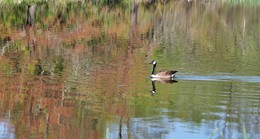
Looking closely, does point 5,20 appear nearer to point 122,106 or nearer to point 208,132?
point 122,106

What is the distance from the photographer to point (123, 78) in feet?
61.3

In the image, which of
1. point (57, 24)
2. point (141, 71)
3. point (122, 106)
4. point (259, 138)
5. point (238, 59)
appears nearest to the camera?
point (259, 138)

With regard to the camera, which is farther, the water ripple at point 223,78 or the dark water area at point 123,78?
the water ripple at point 223,78

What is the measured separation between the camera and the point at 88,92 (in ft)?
54.9

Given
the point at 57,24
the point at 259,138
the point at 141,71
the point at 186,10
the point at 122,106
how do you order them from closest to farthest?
Result: the point at 259,138
the point at 122,106
the point at 141,71
the point at 57,24
the point at 186,10

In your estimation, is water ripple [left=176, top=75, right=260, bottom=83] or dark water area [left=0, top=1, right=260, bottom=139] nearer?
dark water area [left=0, top=1, right=260, bottom=139]

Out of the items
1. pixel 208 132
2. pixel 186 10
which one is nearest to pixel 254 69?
pixel 208 132

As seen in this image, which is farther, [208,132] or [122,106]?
→ [122,106]

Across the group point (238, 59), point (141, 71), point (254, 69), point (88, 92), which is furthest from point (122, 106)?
point (238, 59)

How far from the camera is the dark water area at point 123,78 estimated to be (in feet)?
44.0

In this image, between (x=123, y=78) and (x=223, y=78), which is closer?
(x=123, y=78)

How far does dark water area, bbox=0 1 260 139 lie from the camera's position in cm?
1341

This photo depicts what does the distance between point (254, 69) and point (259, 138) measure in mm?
8426

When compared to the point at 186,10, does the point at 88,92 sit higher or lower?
lower
